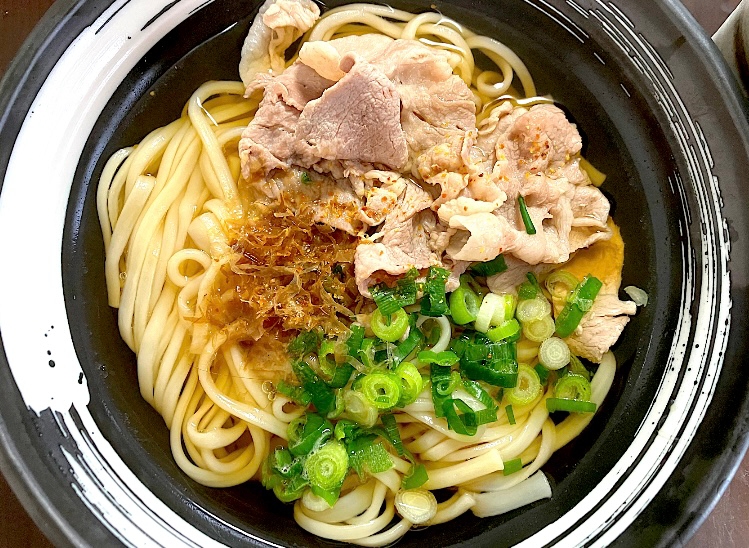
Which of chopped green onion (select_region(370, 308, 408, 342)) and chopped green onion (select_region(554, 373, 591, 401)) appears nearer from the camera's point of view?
chopped green onion (select_region(370, 308, 408, 342))

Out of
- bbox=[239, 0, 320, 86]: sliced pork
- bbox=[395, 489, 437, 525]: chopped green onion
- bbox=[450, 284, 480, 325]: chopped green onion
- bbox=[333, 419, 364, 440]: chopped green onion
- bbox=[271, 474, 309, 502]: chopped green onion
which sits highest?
bbox=[239, 0, 320, 86]: sliced pork

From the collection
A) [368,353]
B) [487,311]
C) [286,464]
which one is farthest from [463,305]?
[286,464]

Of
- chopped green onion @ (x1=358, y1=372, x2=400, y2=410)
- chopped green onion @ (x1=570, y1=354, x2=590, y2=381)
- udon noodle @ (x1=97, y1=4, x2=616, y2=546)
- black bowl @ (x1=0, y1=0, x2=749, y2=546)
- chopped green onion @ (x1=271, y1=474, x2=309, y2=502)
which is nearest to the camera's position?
Answer: black bowl @ (x1=0, y1=0, x2=749, y2=546)

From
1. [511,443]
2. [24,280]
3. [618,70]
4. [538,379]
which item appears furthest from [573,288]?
[24,280]

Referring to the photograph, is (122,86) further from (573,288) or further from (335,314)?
(573,288)

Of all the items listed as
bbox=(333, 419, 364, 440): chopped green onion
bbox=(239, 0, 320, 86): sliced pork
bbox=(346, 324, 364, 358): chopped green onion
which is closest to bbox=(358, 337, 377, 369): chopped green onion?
bbox=(346, 324, 364, 358): chopped green onion

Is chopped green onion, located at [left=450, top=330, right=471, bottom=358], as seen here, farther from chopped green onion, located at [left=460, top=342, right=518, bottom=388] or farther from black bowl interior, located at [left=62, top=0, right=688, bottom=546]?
black bowl interior, located at [left=62, top=0, right=688, bottom=546]
